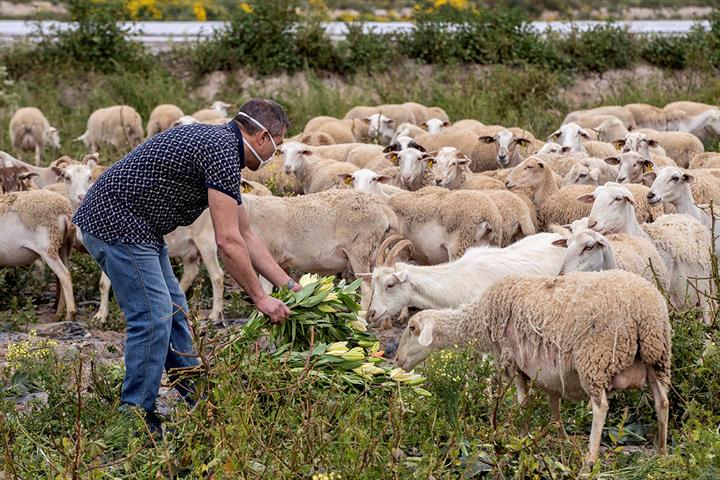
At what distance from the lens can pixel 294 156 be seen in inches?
496

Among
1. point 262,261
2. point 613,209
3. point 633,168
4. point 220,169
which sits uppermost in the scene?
point 220,169

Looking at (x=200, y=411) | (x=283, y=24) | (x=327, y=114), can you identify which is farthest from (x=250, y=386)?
(x=283, y=24)

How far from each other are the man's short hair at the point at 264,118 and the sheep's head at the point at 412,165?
19.3 ft

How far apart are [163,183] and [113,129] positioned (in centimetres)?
1229

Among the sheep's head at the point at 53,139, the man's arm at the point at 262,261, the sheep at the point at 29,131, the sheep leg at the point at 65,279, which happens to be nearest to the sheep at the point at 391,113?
the sheep's head at the point at 53,139

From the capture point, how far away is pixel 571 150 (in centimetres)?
1337

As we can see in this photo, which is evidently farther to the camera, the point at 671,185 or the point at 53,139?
the point at 53,139

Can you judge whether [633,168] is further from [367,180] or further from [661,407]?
[661,407]

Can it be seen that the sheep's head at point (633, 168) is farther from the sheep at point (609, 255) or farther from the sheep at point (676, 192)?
the sheep at point (609, 255)

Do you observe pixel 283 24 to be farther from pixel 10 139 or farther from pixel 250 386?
pixel 250 386

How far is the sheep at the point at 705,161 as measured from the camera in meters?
13.0

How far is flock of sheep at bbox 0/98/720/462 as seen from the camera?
6.12 meters

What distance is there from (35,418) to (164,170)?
1.70 meters

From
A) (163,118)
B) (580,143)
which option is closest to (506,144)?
(580,143)
